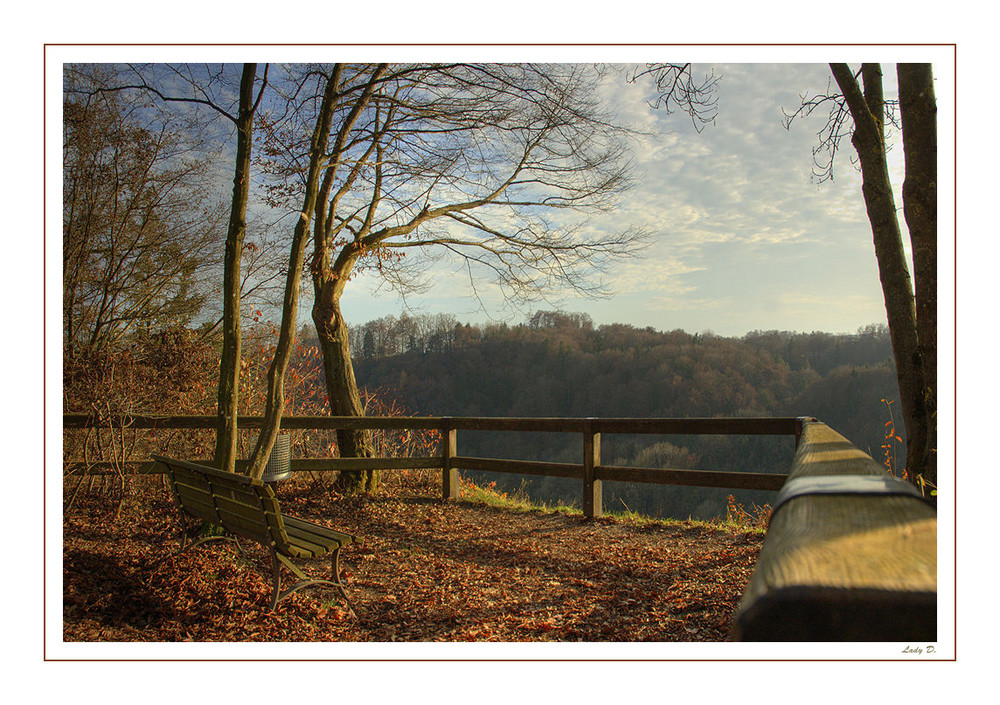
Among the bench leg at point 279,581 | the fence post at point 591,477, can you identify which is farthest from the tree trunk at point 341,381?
the bench leg at point 279,581

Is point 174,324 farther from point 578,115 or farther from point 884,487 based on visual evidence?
point 884,487

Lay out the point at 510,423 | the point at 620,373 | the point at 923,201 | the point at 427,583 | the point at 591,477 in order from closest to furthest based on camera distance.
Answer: the point at 923,201
the point at 427,583
the point at 591,477
the point at 510,423
the point at 620,373

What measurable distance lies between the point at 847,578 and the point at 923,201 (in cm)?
276

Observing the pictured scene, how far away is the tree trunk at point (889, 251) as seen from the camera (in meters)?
3.03

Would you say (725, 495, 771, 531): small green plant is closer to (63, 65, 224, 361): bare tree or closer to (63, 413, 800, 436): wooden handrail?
(63, 413, 800, 436): wooden handrail

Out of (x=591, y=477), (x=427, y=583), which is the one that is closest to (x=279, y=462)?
(x=427, y=583)

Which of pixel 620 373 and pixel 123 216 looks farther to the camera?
pixel 620 373

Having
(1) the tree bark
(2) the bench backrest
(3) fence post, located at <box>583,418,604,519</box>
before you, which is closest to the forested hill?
(3) fence post, located at <box>583,418,604,519</box>

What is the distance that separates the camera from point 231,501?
130 inches

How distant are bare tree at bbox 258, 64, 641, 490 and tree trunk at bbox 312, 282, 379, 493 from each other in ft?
0.05

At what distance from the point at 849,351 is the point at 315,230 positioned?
13624mm

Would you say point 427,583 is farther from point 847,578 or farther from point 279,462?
point 847,578

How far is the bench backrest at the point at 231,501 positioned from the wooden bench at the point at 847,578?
102 inches

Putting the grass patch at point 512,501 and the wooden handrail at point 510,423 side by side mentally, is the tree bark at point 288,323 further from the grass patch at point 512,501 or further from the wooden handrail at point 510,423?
the grass patch at point 512,501
